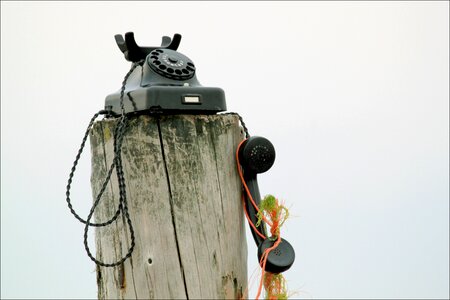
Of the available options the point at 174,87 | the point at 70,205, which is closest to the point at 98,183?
the point at 70,205

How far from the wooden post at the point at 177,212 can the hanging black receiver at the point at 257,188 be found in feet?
0.35

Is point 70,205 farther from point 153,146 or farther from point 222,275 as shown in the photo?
point 222,275

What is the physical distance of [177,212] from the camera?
253 cm

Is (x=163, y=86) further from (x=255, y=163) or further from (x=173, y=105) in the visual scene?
(x=255, y=163)

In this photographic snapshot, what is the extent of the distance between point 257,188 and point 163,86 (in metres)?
0.62

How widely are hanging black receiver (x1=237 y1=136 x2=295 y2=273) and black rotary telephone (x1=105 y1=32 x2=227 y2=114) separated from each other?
8.7 inches

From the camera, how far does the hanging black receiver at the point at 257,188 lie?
271 cm

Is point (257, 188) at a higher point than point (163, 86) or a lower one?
lower

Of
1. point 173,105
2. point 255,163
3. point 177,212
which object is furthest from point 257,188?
point 173,105

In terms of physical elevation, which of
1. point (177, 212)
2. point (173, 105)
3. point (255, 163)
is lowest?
point (177, 212)

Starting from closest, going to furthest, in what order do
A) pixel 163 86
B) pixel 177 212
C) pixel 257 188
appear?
pixel 177 212, pixel 163 86, pixel 257 188

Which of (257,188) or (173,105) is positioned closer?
(173,105)

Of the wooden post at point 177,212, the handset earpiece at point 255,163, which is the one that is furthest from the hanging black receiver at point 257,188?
the wooden post at point 177,212

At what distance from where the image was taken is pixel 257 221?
9.16 ft
